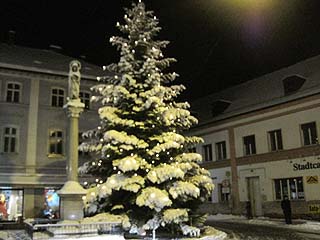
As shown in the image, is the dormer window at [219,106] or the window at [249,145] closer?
the window at [249,145]

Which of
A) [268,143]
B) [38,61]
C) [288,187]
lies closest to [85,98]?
[38,61]

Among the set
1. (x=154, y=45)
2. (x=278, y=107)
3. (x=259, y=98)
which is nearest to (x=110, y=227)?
(x=154, y=45)

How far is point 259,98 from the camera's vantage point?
2995 centimetres

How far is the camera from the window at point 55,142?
2475cm

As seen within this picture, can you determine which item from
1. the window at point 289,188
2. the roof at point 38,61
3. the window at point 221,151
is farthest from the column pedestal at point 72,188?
the window at point 221,151

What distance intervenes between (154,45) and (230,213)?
60.1 feet

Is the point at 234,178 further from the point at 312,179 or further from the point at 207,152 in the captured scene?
the point at 312,179

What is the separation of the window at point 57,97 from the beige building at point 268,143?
1274 centimetres

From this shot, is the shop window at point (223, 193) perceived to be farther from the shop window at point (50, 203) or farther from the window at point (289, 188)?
the shop window at point (50, 203)

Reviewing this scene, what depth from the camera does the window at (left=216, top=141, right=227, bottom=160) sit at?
31.7m

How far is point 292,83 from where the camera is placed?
26984 millimetres

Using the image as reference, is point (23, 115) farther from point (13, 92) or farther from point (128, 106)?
point (128, 106)

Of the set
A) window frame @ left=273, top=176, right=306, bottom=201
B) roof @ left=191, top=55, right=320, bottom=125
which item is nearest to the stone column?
roof @ left=191, top=55, right=320, bottom=125

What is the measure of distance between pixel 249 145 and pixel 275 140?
2.57m
